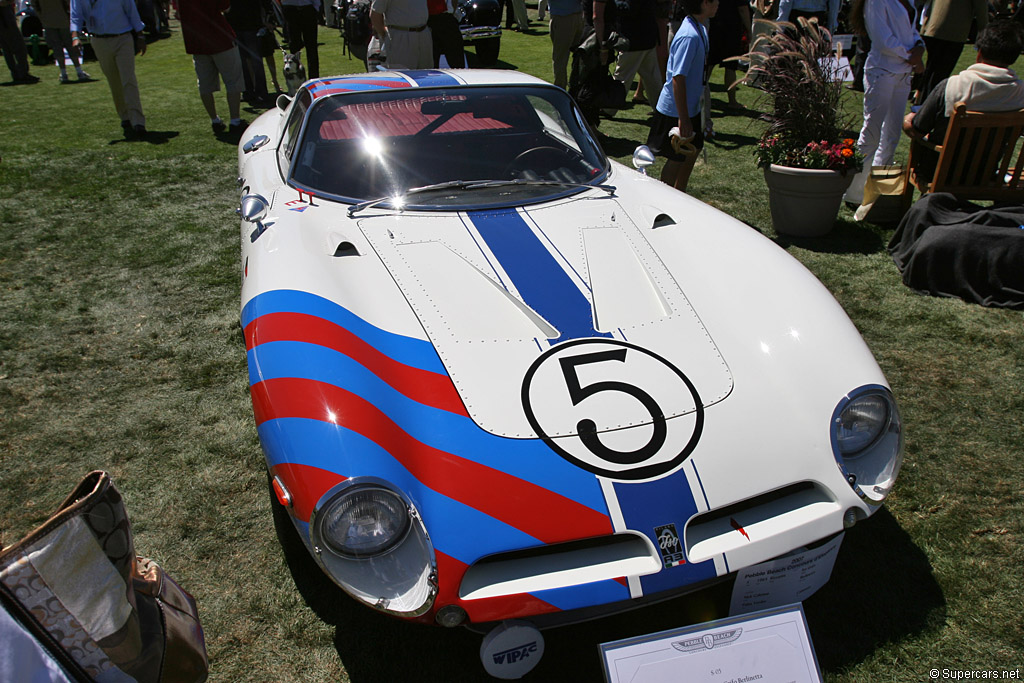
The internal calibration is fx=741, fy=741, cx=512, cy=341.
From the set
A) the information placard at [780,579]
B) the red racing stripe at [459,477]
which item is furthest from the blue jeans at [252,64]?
the information placard at [780,579]

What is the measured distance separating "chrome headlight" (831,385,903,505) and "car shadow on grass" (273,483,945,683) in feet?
1.50

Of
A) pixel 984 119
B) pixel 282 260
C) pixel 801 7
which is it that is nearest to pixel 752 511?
pixel 282 260

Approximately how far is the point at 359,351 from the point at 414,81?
194cm

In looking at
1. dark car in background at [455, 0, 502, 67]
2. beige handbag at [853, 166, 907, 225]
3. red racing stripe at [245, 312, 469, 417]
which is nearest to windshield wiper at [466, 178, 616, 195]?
red racing stripe at [245, 312, 469, 417]

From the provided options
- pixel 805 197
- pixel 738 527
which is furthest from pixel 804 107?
pixel 738 527

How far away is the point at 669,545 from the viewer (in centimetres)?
Result: 195

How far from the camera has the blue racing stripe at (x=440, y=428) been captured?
78.8 inches

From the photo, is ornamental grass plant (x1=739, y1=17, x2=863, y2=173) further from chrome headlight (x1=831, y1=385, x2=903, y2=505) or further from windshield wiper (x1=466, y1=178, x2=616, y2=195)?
chrome headlight (x1=831, y1=385, x2=903, y2=505)

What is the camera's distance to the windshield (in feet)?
10.6

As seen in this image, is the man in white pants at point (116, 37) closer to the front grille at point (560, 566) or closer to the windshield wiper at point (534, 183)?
the windshield wiper at point (534, 183)

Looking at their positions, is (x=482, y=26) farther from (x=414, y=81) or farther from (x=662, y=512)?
(x=662, y=512)

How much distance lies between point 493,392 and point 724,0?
7008mm

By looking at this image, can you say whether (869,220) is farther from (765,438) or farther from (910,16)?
(765,438)

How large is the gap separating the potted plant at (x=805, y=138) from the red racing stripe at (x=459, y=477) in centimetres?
381
